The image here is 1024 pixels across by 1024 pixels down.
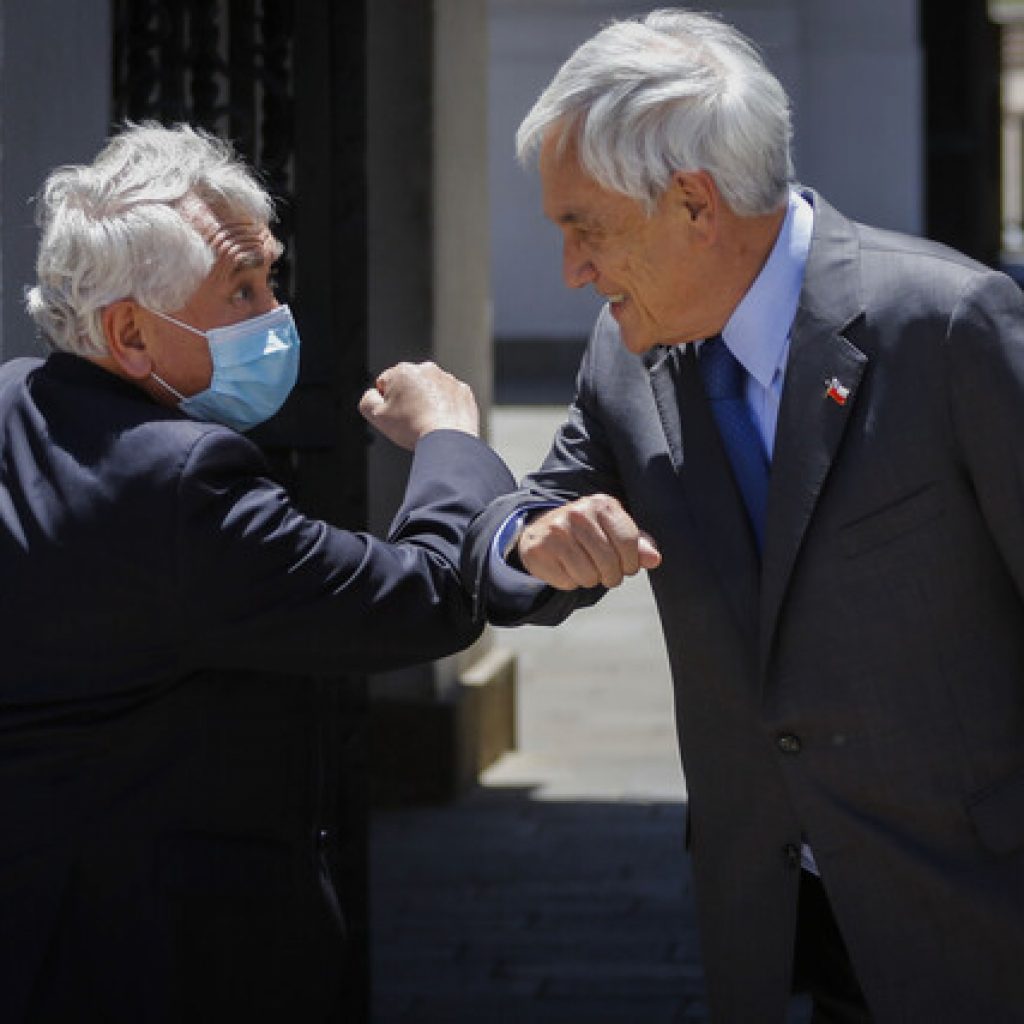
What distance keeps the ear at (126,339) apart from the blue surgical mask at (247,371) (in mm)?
25

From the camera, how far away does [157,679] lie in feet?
9.89

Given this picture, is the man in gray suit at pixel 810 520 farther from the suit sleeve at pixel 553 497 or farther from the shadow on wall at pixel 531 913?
the shadow on wall at pixel 531 913

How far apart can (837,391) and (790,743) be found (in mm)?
421

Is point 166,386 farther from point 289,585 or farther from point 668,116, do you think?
point 668,116

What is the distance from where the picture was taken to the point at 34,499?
2992 mm

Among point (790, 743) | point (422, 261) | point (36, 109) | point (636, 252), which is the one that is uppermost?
point (36, 109)

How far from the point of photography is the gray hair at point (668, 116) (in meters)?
2.92

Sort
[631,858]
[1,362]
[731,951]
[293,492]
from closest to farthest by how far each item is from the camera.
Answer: [731,951]
[1,362]
[293,492]
[631,858]

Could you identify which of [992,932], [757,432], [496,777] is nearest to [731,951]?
[992,932]

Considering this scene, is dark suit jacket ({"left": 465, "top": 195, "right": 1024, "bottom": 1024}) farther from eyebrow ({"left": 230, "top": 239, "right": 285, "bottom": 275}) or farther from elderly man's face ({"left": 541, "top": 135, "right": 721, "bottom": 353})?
eyebrow ({"left": 230, "top": 239, "right": 285, "bottom": 275})

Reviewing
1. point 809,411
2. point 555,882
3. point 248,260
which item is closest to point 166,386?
point 248,260

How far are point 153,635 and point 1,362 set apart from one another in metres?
1.43

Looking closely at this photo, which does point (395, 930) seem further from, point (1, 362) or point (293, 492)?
point (1, 362)

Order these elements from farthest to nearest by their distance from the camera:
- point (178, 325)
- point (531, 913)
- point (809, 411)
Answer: point (531, 913) < point (178, 325) < point (809, 411)
